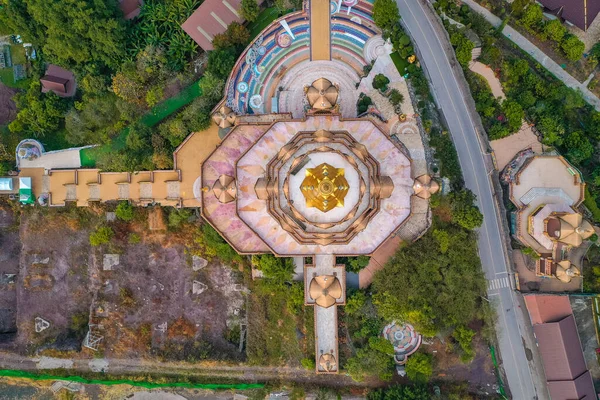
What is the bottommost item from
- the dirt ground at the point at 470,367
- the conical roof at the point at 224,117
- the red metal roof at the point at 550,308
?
the dirt ground at the point at 470,367

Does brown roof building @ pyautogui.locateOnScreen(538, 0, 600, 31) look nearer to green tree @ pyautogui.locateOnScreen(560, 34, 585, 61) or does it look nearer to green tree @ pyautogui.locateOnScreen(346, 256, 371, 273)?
green tree @ pyautogui.locateOnScreen(560, 34, 585, 61)

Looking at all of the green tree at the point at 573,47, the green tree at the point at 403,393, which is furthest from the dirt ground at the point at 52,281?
the green tree at the point at 573,47

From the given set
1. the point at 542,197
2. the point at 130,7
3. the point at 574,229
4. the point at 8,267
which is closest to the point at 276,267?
the point at 574,229

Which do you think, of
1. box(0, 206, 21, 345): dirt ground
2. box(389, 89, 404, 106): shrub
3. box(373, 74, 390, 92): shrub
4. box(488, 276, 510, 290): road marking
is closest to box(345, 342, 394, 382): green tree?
box(488, 276, 510, 290): road marking

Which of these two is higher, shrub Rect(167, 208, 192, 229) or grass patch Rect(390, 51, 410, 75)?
grass patch Rect(390, 51, 410, 75)

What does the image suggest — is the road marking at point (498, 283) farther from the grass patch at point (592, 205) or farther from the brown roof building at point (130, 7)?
the brown roof building at point (130, 7)

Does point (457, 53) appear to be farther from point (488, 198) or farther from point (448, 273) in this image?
point (448, 273)
